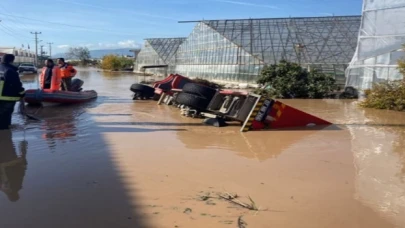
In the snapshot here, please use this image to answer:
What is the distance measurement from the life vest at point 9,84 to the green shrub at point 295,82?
48.8 feet

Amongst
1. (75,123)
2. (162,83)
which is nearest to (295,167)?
(75,123)

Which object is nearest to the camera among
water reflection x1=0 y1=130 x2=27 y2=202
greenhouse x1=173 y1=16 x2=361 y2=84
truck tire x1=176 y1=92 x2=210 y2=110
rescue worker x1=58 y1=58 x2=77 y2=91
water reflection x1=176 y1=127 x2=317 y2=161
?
water reflection x1=0 y1=130 x2=27 y2=202

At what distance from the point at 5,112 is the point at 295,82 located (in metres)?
15.4

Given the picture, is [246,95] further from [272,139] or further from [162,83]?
[162,83]

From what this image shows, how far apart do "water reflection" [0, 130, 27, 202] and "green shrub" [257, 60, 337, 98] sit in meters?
15.5

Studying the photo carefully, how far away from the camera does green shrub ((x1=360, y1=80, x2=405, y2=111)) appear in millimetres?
15516

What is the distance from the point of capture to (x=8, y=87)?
9.48 m

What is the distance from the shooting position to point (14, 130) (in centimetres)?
991

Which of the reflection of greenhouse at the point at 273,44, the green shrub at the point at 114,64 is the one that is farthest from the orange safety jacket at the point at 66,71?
the green shrub at the point at 114,64

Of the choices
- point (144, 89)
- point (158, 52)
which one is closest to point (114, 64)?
point (158, 52)

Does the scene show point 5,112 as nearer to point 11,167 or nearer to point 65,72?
point 11,167

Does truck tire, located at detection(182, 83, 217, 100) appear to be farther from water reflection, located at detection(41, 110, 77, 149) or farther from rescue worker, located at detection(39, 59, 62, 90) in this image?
rescue worker, located at detection(39, 59, 62, 90)

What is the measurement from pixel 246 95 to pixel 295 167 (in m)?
4.14

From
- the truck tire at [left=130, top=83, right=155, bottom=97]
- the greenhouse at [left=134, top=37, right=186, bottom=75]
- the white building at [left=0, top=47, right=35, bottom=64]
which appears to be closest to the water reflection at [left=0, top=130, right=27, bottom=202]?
the truck tire at [left=130, top=83, right=155, bottom=97]
